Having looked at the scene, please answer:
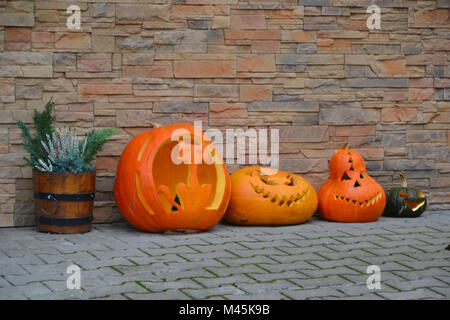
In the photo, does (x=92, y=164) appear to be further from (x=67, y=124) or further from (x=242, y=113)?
(x=242, y=113)

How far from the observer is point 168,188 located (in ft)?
17.5

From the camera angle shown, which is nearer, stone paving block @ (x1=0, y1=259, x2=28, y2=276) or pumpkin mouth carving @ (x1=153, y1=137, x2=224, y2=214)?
stone paving block @ (x1=0, y1=259, x2=28, y2=276)

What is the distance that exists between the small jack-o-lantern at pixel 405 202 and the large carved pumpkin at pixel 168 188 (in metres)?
1.60

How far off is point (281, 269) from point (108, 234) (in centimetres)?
165

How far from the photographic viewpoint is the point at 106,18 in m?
5.58

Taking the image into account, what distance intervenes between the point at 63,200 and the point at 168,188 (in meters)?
0.82

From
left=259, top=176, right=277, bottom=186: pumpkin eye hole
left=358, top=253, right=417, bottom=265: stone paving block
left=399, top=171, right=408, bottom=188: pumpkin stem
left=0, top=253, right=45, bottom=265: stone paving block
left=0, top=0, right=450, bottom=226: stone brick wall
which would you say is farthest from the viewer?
left=399, top=171, right=408, bottom=188: pumpkin stem

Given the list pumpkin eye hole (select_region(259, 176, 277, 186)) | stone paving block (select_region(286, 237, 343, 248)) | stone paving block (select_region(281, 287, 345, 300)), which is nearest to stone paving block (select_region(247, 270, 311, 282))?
stone paving block (select_region(281, 287, 345, 300))

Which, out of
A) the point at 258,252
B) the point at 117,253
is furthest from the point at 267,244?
the point at 117,253

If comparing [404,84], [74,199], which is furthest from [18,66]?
[404,84]

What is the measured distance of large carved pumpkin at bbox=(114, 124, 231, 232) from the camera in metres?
5.11

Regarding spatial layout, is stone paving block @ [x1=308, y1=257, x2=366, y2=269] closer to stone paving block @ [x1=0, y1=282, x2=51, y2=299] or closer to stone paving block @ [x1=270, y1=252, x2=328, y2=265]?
stone paving block @ [x1=270, y1=252, x2=328, y2=265]

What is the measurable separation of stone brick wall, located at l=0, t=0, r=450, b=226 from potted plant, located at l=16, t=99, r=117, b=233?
0.95 feet

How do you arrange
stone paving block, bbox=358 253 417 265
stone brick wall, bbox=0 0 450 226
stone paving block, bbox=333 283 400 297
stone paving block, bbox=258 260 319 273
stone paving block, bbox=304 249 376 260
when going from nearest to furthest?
stone paving block, bbox=333 283 400 297, stone paving block, bbox=258 260 319 273, stone paving block, bbox=358 253 417 265, stone paving block, bbox=304 249 376 260, stone brick wall, bbox=0 0 450 226
